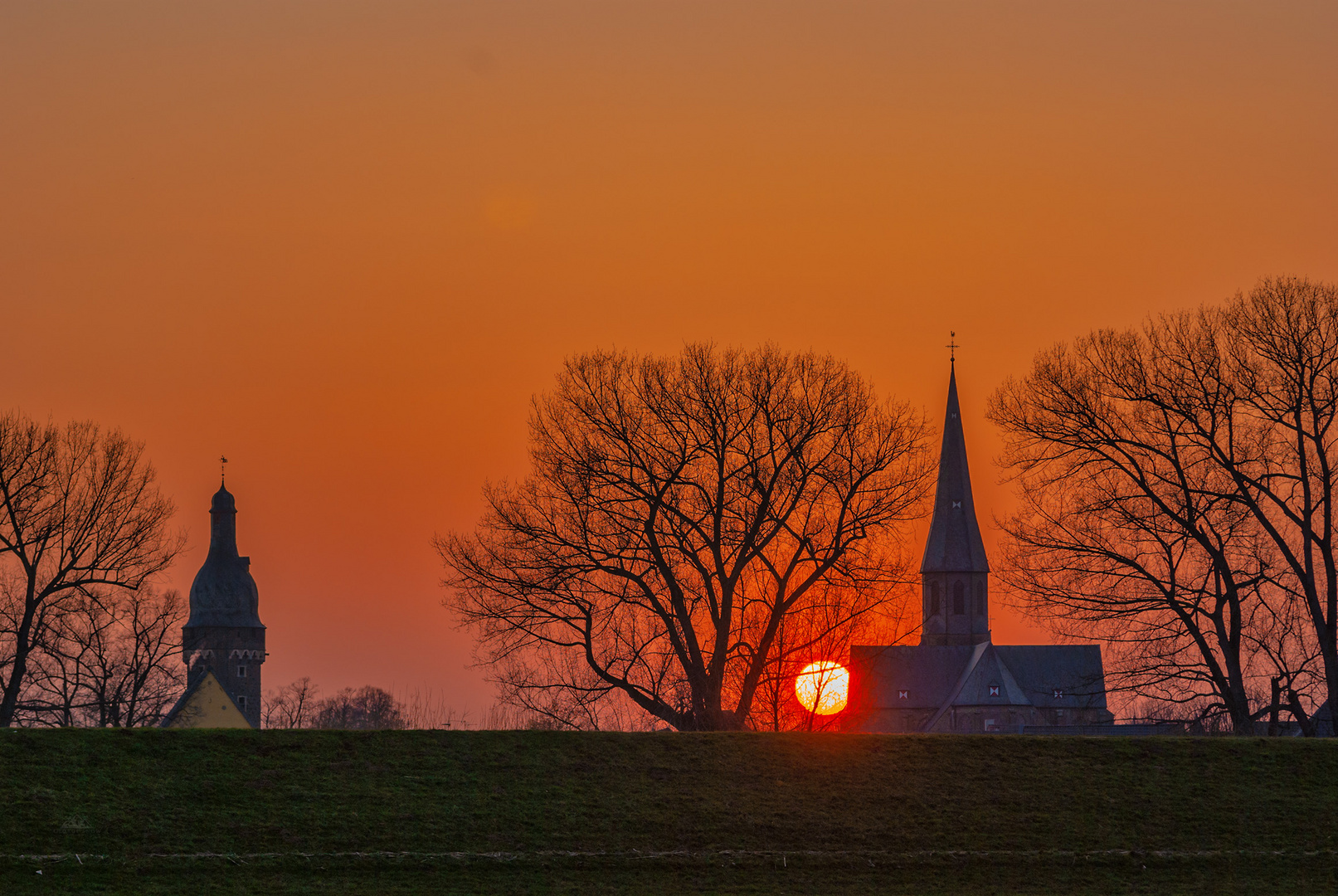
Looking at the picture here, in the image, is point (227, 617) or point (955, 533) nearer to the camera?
point (227, 617)

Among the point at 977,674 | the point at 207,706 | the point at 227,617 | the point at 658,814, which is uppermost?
the point at 227,617

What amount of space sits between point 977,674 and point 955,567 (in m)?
7.49

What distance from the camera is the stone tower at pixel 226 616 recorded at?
9719 cm

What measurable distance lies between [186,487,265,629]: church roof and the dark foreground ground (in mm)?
76777

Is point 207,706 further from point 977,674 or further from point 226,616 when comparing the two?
point 977,674

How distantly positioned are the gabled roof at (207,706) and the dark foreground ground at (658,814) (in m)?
44.2

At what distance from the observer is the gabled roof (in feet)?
214

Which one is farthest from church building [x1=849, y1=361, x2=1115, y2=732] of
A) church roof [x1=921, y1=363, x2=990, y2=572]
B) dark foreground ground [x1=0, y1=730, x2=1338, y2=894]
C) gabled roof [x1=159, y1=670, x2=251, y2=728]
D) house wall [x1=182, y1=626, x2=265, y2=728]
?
dark foreground ground [x1=0, y1=730, x2=1338, y2=894]

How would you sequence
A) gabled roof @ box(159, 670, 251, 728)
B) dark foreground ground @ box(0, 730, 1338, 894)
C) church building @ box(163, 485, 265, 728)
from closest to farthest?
dark foreground ground @ box(0, 730, 1338, 894) → gabled roof @ box(159, 670, 251, 728) → church building @ box(163, 485, 265, 728)

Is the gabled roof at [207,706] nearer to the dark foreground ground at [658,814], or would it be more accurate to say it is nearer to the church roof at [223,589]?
the church roof at [223,589]

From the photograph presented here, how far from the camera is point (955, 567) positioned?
105500 mm

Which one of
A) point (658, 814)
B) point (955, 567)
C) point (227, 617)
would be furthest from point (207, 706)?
point (955, 567)

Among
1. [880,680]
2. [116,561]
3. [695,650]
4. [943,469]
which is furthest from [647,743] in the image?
[880,680]

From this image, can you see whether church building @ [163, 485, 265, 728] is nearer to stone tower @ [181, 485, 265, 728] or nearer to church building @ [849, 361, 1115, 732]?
stone tower @ [181, 485, 265, 728]
